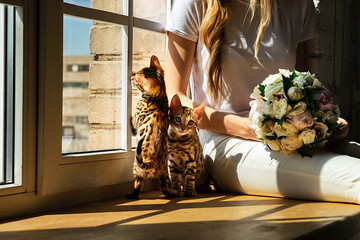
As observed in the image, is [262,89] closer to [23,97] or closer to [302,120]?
[302,120]

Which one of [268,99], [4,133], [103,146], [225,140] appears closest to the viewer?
[4,133]

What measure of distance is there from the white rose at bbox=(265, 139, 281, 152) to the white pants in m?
0.05

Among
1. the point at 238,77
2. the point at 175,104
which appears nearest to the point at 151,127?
the point at 175,104

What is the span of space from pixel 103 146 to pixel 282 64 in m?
0.94

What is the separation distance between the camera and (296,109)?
1.88 m

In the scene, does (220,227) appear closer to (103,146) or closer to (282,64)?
A: (103,146)

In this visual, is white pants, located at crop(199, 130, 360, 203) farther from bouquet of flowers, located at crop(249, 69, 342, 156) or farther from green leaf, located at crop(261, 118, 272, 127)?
green leaf, located at crop(261, 118, 272, 127)

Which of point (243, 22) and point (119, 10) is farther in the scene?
point (243, 22)

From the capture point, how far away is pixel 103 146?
2035 millimetres

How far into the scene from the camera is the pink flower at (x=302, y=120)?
1.87 meters

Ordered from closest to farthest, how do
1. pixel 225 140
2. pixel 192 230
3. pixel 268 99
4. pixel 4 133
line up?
pixel 192 230 < pixel 4 133 < pixel 268 99 < pixel 225 140

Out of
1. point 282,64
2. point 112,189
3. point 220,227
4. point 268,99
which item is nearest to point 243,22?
point 282,64

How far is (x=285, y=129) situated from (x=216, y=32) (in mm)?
569

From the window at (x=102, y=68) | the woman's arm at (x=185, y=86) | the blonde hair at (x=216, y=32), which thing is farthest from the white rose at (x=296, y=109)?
the window at (x=102, y=68)
